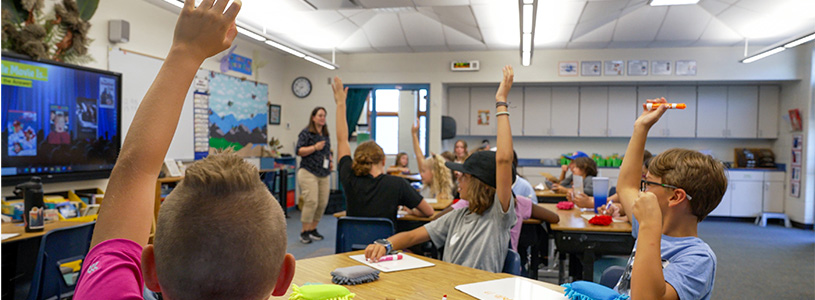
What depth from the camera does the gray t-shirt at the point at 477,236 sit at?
2.26 metres

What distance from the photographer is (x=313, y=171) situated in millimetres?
6258

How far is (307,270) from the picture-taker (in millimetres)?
1886

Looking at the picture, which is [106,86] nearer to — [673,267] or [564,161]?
[673,267]

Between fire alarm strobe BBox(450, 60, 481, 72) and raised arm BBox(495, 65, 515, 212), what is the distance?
6593 millimetres


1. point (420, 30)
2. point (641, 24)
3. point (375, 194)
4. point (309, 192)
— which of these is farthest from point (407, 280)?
point (641, 24)

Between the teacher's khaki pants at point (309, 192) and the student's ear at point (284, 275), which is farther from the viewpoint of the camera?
the teacher's khaki pants at point (309, 192)

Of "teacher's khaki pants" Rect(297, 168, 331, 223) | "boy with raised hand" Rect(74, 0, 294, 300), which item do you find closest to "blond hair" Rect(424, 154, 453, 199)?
"teacher's khaki pants" Rect(297, 168, 331, 223)

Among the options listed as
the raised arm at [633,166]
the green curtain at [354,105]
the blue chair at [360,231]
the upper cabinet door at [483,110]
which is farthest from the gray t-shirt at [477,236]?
the upper cabinet door at [483,110]

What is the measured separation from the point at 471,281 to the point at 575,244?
1.82 meters

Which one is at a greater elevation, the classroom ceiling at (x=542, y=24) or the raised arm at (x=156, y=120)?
the classroom ceiling at (x=542, y=24)

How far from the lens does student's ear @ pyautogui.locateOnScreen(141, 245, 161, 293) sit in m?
0.65

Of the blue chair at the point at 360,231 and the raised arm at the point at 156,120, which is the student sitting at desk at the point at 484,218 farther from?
the raised arm at the point at 156,120

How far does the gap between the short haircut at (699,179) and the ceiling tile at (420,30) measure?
21.2ft

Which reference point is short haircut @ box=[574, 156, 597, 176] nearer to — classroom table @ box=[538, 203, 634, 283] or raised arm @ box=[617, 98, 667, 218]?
classroom table @ box=[538, 203, 634, 283]
